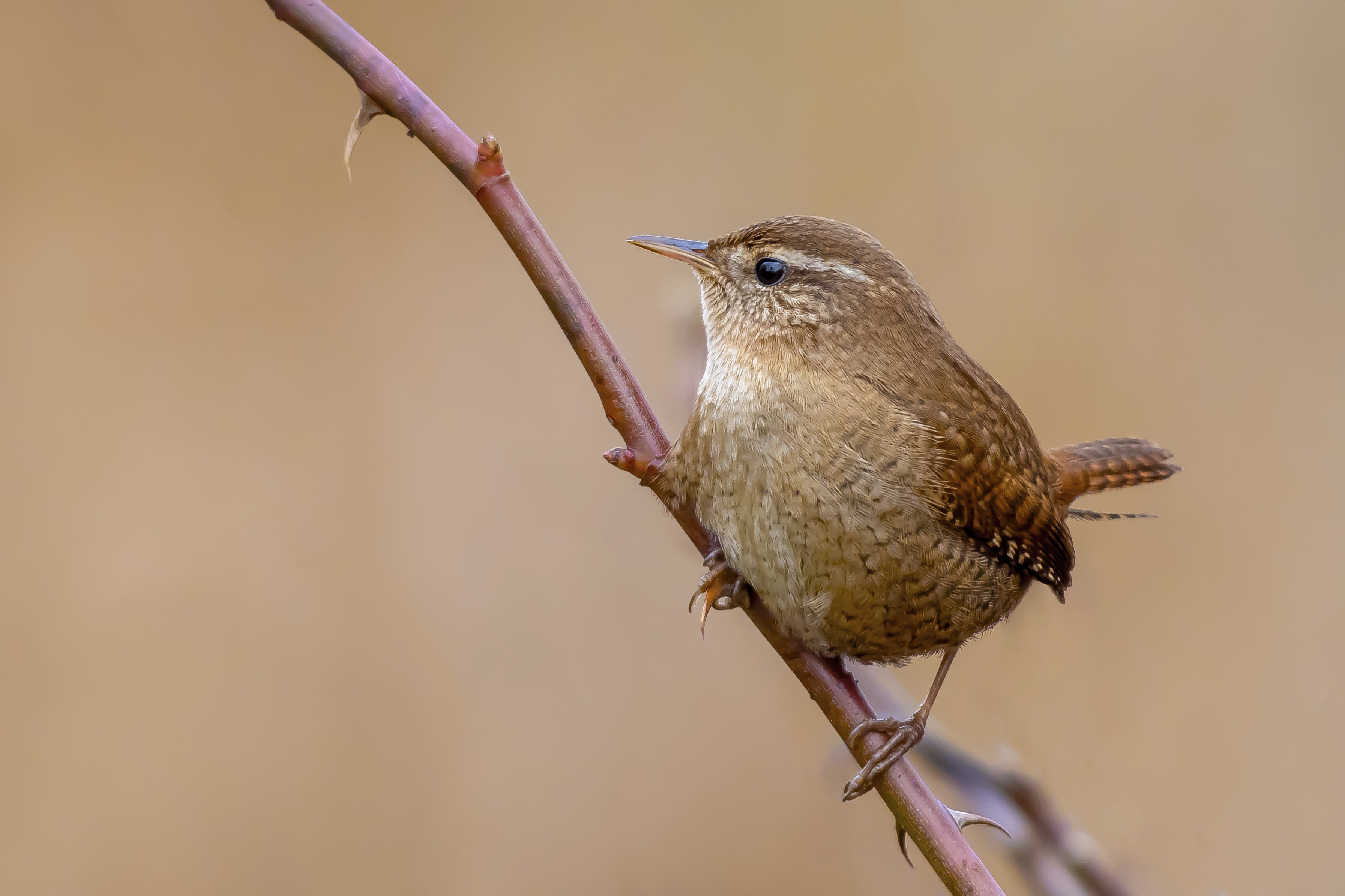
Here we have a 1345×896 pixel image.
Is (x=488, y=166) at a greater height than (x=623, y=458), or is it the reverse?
Answer: (x=488, y=166)

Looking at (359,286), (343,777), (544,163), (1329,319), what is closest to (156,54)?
(359,286)

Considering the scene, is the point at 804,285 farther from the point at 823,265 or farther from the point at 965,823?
the point at 965,823

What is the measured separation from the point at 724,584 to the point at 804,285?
0.50 metres

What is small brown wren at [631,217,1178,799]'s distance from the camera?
1.45m

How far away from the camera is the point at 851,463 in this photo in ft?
4.80

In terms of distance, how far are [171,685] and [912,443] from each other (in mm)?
2180

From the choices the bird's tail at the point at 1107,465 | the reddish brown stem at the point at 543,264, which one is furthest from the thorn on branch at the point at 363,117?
the bird's tail at the point at 1107,465

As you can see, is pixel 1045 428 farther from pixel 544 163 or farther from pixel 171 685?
pixel 171 685

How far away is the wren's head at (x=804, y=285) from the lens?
1.60 m

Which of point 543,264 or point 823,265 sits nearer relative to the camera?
point 543,264

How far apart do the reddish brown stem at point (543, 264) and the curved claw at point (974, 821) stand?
48 millimetres

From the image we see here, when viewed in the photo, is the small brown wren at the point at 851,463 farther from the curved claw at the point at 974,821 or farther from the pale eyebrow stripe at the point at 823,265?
the curved claw at the point at 974,821

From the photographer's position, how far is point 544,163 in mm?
3080

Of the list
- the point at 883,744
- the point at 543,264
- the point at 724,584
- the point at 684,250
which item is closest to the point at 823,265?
the point at 684,250
